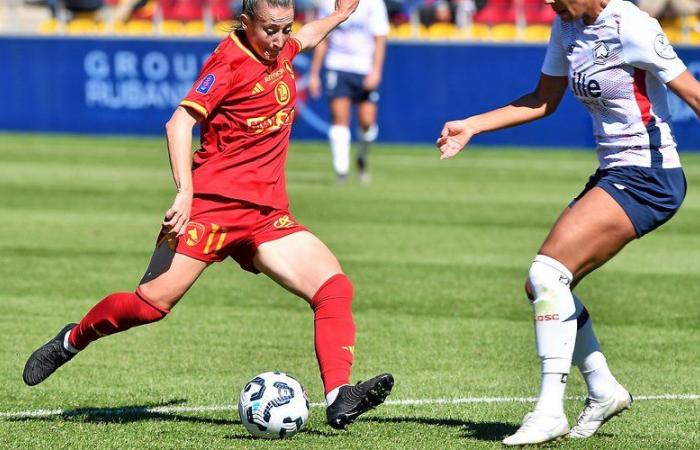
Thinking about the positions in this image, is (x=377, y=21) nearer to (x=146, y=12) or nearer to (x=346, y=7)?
(x=346, y=7)

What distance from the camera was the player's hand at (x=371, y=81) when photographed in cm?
1786

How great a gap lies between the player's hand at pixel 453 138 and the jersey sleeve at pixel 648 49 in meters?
0.80

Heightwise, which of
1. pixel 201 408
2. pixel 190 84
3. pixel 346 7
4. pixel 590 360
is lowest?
pixel 190 84

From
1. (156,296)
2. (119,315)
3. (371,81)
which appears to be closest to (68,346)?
(119,315)

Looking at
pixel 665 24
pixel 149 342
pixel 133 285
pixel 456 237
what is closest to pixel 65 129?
pixel 665 24

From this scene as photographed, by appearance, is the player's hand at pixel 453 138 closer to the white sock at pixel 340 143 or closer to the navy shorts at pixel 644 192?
the navy shorts at pixel 644 192

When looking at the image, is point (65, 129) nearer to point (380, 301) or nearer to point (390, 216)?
point (390, 216)

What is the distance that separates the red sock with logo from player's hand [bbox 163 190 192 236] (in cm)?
47

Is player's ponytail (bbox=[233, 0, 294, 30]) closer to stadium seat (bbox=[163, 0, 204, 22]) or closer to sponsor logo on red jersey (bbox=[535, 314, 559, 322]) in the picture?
sponsor logo on red jersey (bbox=[535, 314, 559, 322])

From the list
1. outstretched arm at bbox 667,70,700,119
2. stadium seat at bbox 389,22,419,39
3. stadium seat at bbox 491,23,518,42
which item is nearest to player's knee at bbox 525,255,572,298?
outstretched arm at bbox 667,70,700,119

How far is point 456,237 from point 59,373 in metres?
6.50

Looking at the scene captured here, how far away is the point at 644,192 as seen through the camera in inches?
226

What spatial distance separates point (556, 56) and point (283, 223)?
145 cm

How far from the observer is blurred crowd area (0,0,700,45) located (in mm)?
25797
